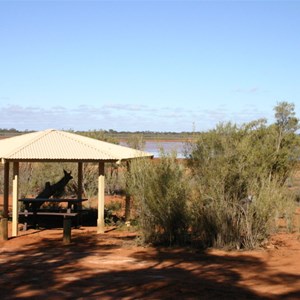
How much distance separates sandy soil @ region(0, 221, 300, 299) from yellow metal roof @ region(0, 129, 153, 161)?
2.22 metres

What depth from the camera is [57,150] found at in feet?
48.5

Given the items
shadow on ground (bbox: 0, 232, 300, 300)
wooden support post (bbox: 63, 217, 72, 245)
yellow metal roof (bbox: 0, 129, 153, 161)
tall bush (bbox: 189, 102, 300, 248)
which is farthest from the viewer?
yellow metal roof (bbox: 0, 129, 153, 161)

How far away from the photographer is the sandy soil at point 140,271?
7.92 metres

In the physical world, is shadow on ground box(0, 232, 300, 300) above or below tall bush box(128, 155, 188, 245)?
below

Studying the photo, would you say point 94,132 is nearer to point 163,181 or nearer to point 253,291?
point 163,181

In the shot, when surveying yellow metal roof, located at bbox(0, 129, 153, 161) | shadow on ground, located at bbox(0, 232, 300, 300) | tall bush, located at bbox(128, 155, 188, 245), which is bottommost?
shadow on ground, located at bbox(0, 232, 300, 300)

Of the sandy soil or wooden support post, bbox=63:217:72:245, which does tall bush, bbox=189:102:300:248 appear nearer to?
the sandy soil

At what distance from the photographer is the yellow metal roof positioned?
14148mm

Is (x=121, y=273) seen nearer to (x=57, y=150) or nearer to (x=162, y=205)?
(x=162, y=205)

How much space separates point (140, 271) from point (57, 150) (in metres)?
6.19

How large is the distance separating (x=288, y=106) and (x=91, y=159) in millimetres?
15555

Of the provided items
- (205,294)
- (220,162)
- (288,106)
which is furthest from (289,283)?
(288,106)

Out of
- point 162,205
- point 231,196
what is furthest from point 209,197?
point 162,205

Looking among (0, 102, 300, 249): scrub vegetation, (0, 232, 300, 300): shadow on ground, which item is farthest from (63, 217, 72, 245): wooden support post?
(0, 102, 300, 249): scrub vegetation
